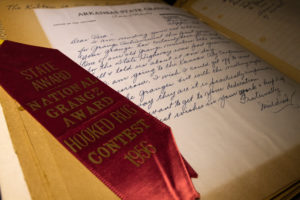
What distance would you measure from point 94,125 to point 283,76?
1.86 ft

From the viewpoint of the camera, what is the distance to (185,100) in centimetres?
48

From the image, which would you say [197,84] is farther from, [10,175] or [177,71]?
[10,175]

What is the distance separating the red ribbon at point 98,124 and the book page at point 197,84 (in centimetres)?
3

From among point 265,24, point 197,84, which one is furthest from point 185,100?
point 265,24

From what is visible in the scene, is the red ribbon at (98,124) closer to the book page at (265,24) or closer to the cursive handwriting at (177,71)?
the cursive handwriting at (177,71)

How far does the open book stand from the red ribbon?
18 millimetres

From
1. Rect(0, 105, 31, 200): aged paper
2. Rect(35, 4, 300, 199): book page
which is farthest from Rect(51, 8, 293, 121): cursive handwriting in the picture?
Rect(0, 105, 31, 200): aged paper

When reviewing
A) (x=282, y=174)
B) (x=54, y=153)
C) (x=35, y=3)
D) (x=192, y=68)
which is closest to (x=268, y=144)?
(x=282, y=174)

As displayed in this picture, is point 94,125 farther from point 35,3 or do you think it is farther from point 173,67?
point 35,3

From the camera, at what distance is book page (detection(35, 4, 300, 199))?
1.31 feet

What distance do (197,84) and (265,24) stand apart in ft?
1.35

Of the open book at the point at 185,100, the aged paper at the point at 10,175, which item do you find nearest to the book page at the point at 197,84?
the open book at the point at 185,100

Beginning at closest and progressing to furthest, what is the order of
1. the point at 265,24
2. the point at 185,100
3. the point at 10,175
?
the point at 10,175 < the point at 185,100 < the point at 265,24

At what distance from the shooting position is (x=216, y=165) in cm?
38
